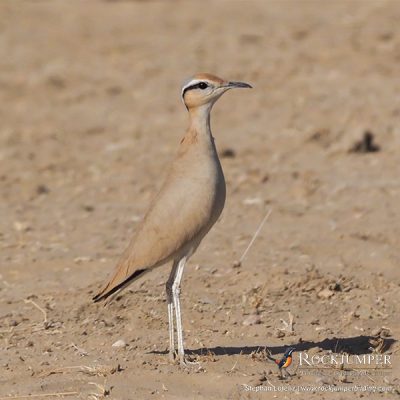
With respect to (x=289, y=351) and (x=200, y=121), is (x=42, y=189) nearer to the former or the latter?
(x=200, y=121)

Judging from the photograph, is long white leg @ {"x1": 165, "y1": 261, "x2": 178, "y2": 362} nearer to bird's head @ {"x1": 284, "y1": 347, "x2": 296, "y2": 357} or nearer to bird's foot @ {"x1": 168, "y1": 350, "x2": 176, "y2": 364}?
bird's foot @ {"x1": 168, "y1": 350, "x2": 176, "y2": 364}

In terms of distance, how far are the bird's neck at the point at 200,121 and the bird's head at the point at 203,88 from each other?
0.09 ft

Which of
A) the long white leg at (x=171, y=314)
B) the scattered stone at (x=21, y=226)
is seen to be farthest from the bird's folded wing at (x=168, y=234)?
the scattered stone at (x=21, y=226)

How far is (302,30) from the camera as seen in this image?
593 inches

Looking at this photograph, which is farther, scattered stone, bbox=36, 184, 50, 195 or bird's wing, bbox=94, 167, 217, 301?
scattered stone, bbox=36, 184, 50, 195

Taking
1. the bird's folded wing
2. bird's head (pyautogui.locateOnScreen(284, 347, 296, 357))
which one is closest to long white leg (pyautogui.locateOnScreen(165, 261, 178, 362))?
the bird's folded wing

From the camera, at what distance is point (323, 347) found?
19.4ft

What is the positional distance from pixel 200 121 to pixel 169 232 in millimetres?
672

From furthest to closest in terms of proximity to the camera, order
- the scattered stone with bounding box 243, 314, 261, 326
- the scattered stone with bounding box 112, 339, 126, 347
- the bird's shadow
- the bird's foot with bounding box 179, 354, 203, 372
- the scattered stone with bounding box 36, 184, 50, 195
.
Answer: the scattered stone with bounding box 36, 184, 50, 195 < the scattered stone with bounding box 243, 314, 261, 326 < the scattered stone with bounding box 112, 339, 126, 347 < the bird's shadow < the bird's foot with bounding box 179, 354, 203, 372

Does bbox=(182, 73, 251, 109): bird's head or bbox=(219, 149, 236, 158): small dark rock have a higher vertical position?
bbox=(182, 73, 251, 109): bird's head

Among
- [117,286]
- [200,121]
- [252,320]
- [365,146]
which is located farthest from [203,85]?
[365,146]

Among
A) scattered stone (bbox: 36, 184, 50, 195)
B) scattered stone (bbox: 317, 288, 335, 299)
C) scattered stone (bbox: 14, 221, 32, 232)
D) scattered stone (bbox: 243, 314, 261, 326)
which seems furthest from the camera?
scattered stone (bbox: 36, 184, 50, 195)

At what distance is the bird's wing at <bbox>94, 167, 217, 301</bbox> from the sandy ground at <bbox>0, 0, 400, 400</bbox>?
472mm

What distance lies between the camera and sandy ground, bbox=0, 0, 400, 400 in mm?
5887
